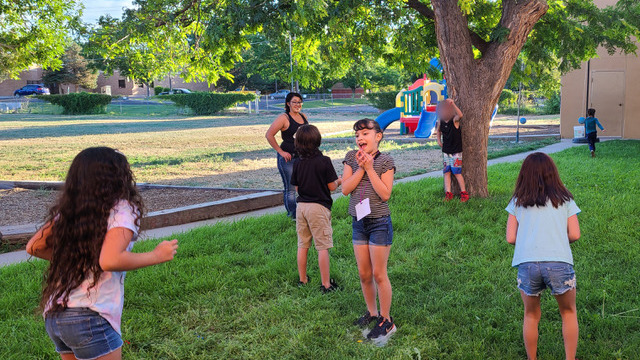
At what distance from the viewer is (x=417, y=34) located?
9.70 meters

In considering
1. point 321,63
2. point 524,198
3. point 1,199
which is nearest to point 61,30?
point 1,199

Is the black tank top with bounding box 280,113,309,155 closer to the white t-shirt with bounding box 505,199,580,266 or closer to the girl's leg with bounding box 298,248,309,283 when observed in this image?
the girl's leg with bounding box 298,248,309,283

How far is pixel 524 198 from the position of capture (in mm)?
3420

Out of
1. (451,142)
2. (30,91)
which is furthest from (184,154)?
(30,91)

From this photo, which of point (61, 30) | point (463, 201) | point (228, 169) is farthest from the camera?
point (228, 169)

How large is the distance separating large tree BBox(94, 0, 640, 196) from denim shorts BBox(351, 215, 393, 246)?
3280 mm

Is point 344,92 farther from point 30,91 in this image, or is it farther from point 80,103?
point 80,103

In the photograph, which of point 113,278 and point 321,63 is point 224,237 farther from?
point 321,63

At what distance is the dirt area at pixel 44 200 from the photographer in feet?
27.6

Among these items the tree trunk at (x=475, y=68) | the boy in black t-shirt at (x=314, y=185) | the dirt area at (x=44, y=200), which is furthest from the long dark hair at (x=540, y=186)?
the dirt area at (x=44, y=200)

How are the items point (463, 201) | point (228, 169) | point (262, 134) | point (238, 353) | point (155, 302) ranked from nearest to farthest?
point (238, 353) → point (155, 302) → point (463, 201) → point (228, 169) → point (262, 134)

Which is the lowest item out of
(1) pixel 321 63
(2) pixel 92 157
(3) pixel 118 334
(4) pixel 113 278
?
(3) pixel 118 334

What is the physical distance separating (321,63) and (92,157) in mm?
8698

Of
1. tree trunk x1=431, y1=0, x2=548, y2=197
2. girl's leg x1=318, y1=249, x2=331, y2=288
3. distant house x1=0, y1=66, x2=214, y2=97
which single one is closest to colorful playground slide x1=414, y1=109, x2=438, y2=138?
tree trunk x1=431, y1=0, x2=548, y2=197
